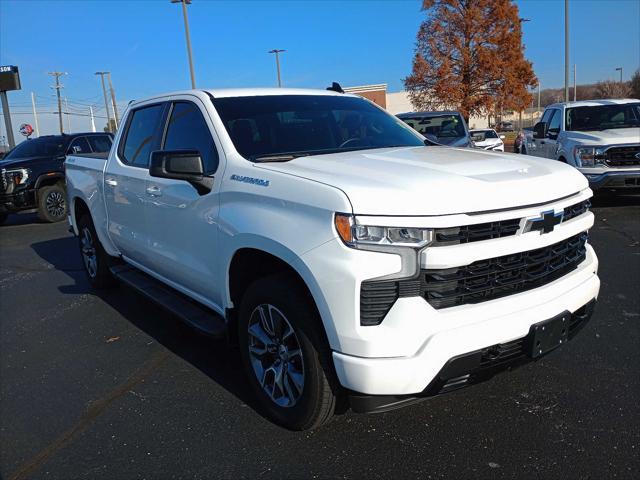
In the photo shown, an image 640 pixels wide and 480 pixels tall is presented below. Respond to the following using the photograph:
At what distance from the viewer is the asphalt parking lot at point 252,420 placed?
8.86 feet

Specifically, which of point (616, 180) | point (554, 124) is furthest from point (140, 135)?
point (554, 124)

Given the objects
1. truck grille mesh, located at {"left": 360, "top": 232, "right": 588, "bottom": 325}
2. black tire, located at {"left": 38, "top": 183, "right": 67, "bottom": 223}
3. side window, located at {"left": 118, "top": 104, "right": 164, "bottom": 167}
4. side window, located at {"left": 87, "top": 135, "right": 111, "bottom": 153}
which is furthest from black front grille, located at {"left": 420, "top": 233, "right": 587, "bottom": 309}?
side window, located at {"left": 87, "top": 135, "right": 111, "bottom": 153}

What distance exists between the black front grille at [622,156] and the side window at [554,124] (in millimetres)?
1599

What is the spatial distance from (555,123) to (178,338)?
898 cm

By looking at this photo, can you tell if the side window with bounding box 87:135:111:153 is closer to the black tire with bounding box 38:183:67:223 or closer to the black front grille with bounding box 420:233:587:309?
the black tire with bounding box 38:183:67:223

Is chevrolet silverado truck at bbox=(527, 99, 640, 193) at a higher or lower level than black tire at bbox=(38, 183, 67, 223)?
higher

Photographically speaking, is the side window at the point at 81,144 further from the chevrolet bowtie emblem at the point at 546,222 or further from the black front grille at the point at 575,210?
the chevrolet bowtie emblem at the point at 546,222

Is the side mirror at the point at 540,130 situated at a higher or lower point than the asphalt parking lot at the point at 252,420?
higher

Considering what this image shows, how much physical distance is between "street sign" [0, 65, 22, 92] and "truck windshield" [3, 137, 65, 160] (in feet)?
32.7

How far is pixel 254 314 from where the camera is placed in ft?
9.99

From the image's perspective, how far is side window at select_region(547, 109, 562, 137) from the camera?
34.3 feet

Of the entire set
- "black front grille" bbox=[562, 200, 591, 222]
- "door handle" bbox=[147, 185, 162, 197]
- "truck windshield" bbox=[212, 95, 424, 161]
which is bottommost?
"black front grille" bbox=[562, 200, 591, 222]

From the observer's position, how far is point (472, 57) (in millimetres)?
27422

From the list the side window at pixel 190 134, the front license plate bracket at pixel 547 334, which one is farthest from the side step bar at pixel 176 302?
the front license plate bracket at pixel 547 334
